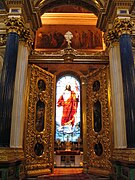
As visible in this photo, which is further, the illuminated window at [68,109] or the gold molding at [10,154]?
the illuminated window at [68,109]

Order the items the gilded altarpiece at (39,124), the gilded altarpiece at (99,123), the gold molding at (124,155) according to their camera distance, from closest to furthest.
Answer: the gold molding at (124,155), the gilded altarpiece at (39,124), the gilded altarpiece at (99,123)

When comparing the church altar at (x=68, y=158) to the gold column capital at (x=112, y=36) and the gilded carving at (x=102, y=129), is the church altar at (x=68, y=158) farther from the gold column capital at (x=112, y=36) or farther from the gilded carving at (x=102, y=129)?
the gold column capital at (x=112, y=36)

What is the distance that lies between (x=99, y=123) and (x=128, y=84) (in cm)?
233

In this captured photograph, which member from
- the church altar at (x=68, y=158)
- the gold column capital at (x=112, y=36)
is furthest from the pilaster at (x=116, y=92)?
the church altar at (x=68, y=158)

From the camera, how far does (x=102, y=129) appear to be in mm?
7551

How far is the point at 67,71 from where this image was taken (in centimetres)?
1389

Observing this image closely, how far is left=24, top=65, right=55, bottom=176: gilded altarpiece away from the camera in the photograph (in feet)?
23.6

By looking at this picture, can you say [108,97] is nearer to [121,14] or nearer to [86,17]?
[121,14]

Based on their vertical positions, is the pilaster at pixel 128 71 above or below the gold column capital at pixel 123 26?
below

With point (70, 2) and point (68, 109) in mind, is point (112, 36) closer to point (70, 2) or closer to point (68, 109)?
point (70, 2)

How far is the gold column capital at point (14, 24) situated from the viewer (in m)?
6.75

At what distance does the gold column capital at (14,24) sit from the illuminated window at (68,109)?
24.5 feet

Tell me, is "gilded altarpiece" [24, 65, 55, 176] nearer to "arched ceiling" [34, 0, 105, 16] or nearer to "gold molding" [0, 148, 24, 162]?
"gold molding" [0, 148, 24, 162]

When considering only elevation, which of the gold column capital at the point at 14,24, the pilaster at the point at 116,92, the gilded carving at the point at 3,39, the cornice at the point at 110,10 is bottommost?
the pilaster at the point at 116,92
